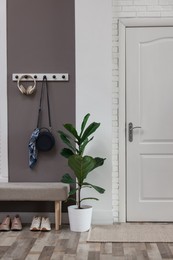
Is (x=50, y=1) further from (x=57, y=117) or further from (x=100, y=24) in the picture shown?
(x=57, y=117)

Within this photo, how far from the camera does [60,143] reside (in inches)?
196

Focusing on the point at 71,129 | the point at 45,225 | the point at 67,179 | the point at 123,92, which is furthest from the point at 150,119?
the point at 45,225

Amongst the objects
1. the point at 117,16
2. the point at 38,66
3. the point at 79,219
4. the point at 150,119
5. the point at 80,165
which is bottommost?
the point at 79,219

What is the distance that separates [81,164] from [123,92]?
1.00 m

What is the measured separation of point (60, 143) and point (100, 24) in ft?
4.40

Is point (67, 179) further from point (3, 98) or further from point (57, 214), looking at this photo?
point (3, 98)

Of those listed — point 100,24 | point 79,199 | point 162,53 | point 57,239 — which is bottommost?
point 57,239

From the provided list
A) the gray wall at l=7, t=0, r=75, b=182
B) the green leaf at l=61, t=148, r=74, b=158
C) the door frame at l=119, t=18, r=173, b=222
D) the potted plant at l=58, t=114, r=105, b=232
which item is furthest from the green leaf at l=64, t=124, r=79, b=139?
the door frame at l=119, t=18, r=173, b=222

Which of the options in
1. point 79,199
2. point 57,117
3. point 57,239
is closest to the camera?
point 57,239

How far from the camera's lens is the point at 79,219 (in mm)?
4586

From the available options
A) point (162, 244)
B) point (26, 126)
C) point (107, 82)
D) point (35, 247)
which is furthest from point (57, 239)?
point (107, 82)

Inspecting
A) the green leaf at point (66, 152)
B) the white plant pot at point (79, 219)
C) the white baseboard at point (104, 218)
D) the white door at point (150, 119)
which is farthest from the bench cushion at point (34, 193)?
the white door at point (150, 119)

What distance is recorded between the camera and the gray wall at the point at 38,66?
4.95m

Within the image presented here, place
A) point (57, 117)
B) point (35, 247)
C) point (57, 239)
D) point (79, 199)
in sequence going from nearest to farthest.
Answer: point (35, 247) < point (57, 239) < point (79, 199) < point (57, 117)
